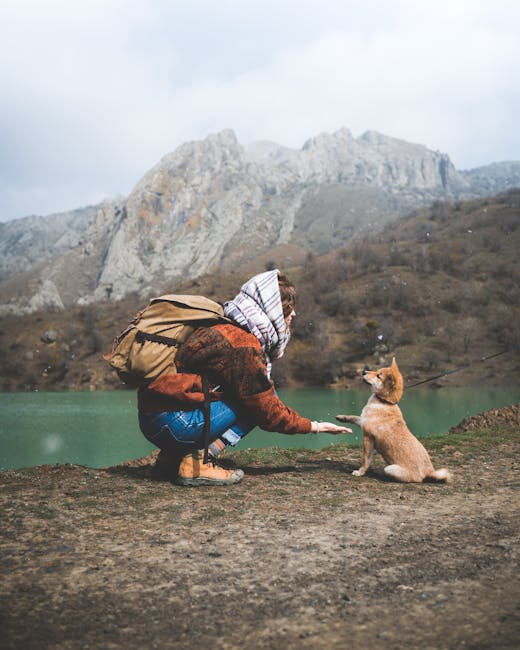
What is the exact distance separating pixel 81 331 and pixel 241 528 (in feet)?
277

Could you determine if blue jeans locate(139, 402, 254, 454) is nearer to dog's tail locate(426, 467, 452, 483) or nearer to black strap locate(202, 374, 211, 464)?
black strap locate(202, 374, 211, 464)

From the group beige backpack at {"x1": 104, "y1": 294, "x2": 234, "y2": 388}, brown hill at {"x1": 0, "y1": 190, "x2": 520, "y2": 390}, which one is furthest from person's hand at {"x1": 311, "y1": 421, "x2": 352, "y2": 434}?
brown hill at {"x1": 0, "y1": 190, "x2": 520, "y2": 390}

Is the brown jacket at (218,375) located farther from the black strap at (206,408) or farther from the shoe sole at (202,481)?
the shoe sole at (202,481)

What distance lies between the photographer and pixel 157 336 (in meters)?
4.55

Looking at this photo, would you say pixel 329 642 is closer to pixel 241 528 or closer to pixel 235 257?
pixel 241 528

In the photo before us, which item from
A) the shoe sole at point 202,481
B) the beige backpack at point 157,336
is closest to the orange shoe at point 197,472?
the shoe sole at point 202,481

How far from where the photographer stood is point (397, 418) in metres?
5.60

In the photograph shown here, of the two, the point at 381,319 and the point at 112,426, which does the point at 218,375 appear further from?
the point at 381,319

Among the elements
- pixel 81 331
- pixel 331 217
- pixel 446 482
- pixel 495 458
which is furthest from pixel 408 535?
pixel 331 217

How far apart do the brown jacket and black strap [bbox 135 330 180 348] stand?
11cm

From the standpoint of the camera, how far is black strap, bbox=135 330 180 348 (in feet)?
14.8

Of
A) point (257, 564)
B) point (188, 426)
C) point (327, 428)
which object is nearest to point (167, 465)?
point (188, 426)

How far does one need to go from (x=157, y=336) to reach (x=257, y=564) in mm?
2232

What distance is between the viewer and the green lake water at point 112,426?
19344 millimetres
